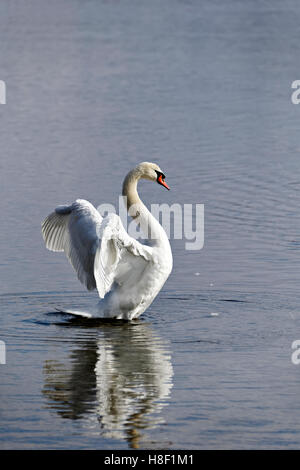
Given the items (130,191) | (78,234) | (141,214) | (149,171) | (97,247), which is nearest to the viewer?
(97,247)

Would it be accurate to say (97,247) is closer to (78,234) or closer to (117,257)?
(117,257)

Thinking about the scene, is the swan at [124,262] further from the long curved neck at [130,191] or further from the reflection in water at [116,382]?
the reflection in water at [116,382]

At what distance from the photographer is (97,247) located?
921 centimetres

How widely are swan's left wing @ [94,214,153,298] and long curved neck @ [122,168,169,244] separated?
18cm

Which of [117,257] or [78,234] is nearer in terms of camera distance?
[117,257]

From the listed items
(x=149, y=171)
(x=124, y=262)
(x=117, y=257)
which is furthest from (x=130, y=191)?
(x=117, y=257)

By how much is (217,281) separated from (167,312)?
0.95 metres

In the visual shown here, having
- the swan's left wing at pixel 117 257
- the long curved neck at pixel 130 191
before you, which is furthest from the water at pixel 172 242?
the long curved neck at pixel 130 191

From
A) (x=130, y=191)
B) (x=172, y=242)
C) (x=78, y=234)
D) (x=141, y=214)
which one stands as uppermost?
(x=130, y=191)

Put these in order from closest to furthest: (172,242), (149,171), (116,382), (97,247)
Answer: (116,382) → (97,247) → (149,171) → (172,242)

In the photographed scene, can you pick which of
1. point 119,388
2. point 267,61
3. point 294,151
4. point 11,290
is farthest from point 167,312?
point 267,61

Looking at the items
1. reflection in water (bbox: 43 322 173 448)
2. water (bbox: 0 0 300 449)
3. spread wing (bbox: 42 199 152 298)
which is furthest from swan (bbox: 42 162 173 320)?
reflection in water (bbox: 43 322 173 448)

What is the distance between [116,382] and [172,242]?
450cm
